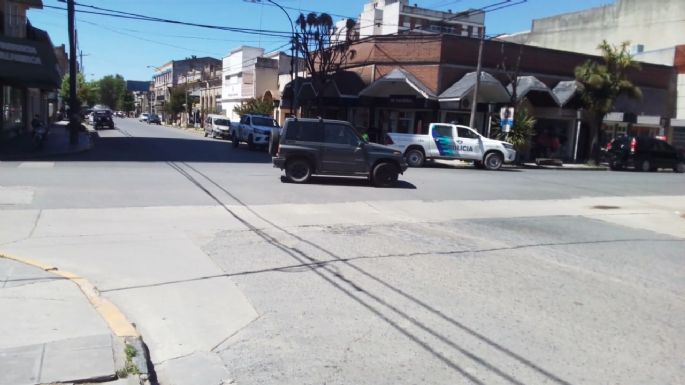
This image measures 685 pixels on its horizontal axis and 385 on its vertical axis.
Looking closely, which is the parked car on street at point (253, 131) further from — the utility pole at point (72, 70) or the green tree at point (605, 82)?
the green tree at point (605, 82)

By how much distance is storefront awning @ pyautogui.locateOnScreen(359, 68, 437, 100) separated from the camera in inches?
1208

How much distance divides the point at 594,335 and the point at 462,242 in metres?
4.03

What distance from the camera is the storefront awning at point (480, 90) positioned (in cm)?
2912

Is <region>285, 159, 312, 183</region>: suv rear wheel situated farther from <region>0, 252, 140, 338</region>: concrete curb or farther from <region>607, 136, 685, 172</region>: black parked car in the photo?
<region>607, 136, 685, 172</region>: black parked car

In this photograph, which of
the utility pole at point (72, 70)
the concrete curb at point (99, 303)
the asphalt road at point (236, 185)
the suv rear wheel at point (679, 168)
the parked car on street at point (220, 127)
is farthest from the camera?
the parked car on street at point (220, 127)

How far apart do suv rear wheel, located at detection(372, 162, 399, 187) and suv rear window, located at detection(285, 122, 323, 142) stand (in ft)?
5.91

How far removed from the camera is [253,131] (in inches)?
1181

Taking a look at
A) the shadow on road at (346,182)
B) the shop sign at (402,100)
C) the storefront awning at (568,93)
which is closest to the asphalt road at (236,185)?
the shadow on road at (346,182)

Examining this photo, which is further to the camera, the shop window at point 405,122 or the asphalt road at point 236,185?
the shop window at point 405,122

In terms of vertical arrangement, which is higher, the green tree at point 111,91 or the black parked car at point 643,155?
the green tree at point 111,91

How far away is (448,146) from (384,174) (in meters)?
8.86

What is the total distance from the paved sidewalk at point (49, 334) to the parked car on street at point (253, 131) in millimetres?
24175

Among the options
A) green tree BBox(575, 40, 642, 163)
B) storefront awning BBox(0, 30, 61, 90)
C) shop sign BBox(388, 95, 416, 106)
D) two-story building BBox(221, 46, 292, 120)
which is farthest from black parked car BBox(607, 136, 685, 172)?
two-story building BBox(221, 46, 292, 120)

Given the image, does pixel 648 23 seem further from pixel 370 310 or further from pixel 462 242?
pixel 370 310
